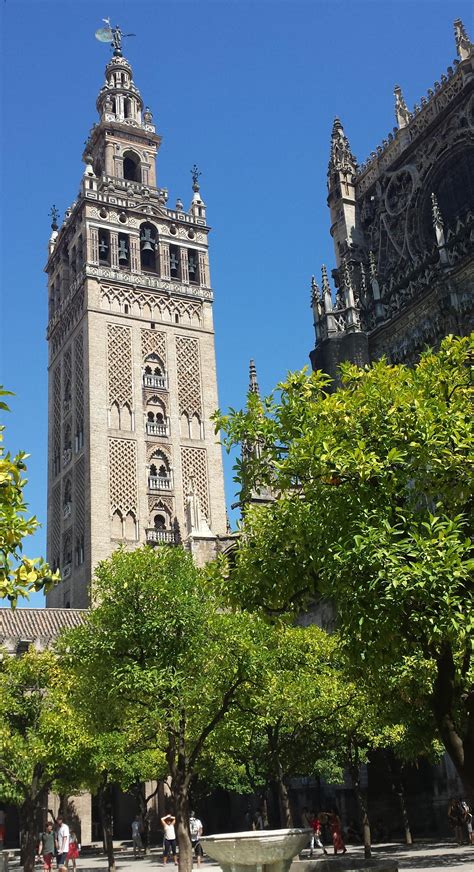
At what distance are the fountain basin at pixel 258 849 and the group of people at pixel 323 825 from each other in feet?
36.9

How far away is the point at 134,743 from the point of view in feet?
82.8

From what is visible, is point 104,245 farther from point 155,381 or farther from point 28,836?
point 28,836

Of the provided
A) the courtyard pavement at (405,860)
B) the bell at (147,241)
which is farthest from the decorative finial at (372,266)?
the bell at (147,241)

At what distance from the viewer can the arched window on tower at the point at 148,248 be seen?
58.6 m

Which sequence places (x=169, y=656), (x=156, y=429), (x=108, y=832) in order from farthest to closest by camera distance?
1. (x=156, y=429)
2. (x=108, y=832)
3. (x=169, y=656)

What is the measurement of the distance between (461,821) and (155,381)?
3614 centimetres

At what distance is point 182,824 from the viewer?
17.4 m

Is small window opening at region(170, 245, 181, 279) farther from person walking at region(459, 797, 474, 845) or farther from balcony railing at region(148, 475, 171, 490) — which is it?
person walking at region(459, 797, 474, 845)

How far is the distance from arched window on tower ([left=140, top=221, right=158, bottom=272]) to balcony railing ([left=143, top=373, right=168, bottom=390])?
8270 mm

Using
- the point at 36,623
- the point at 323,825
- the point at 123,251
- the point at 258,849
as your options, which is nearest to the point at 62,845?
the point at 323,825

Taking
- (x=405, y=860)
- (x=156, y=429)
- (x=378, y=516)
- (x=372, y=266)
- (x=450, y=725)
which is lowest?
(x=405, y=860)

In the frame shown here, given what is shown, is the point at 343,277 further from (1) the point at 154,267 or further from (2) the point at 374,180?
(1) the point at 154,267

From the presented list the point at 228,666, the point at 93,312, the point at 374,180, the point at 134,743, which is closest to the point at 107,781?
the point at 134,743

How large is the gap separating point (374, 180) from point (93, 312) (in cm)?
2109
